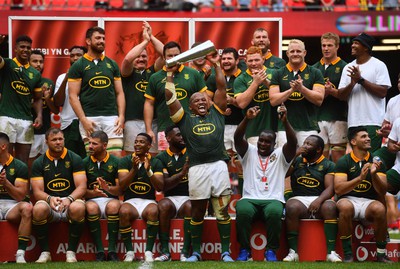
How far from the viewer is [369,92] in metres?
11.9

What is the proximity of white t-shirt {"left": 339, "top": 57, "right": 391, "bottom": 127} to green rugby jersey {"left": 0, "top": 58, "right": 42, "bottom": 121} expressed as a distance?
3.90 m

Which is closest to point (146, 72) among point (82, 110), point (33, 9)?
point (82, 110)

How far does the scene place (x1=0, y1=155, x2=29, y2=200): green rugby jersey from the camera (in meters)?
11.1

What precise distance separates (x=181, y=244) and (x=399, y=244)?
247cm

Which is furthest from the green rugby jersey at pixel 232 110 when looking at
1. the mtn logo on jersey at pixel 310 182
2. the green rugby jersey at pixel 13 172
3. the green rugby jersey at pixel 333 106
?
the green rugby jersey at pixel 13 172

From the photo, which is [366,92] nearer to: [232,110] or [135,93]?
[232,110]

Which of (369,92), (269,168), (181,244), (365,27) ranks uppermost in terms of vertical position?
(365,27)

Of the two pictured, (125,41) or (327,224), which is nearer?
(327,224)

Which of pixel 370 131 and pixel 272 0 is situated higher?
pixel 272 0

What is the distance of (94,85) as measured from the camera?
39.2 feet

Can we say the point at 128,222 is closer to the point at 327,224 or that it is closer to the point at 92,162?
the point at 92,162

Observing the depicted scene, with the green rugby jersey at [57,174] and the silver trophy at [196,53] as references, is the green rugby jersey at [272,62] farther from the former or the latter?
the green rugby jersey at [57,174]

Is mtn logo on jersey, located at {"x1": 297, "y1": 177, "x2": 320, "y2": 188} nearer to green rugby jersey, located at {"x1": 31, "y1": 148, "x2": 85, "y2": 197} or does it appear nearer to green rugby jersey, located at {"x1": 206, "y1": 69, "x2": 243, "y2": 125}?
green rugby jersey, located at {"x1": 206, "y1": 69, "x2": 243, "y2": 125}

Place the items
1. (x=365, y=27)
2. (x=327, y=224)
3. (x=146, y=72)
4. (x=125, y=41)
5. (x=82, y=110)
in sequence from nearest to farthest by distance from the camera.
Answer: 1. (x=327, y=224)
2. (x=82, y=110)
3. (x=146, y=72)
4. (x=125, y=41)
5. (x=365, y=27)
